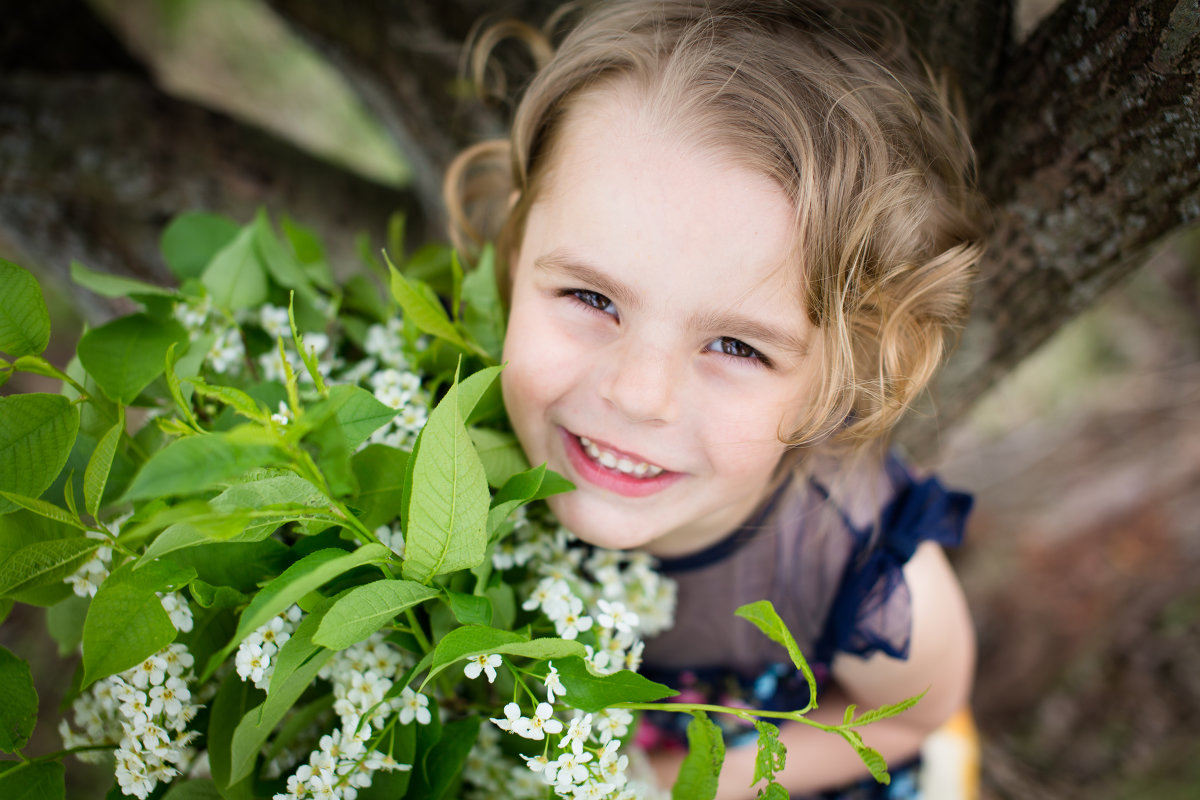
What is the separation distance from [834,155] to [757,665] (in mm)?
1018

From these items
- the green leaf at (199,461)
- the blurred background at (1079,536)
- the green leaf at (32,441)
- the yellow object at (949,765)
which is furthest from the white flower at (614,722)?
the blurred background at (1079,536)

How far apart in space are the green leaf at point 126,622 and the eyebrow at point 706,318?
1.84 ft

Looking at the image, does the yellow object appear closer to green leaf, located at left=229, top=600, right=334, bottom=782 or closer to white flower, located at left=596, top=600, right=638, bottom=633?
white flower, located at left=596, top=600, right=638, bottom=633

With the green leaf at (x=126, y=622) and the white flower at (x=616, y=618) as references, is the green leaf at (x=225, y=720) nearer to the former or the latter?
the green leaf at (x=126, y=622)

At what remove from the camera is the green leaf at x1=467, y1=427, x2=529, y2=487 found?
1.02 metres

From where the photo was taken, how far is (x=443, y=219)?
201 centimetres

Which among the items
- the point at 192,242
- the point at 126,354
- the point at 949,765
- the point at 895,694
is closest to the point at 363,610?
the point at 126,354

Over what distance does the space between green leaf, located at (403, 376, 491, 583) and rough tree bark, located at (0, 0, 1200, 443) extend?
0.99 m

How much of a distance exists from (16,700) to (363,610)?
1.49ft

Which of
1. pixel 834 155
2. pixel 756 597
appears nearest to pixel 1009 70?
pixel 834 155

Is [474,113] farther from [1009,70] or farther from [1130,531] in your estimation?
[1130,531]

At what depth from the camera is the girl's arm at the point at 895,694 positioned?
138cm

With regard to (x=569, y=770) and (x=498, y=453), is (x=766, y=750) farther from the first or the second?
(x=498, y=453)

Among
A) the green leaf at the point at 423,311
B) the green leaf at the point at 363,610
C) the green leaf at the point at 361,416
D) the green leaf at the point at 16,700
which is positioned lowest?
the green leaf at the point at 16,700
